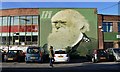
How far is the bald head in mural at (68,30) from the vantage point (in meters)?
43.8

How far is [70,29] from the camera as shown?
1735 inches

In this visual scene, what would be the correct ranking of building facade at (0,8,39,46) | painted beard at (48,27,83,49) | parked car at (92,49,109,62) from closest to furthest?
parked car at (92,49,109,62) < painted beard at (48,27,83,49) < building facade at (0,8,39,46)

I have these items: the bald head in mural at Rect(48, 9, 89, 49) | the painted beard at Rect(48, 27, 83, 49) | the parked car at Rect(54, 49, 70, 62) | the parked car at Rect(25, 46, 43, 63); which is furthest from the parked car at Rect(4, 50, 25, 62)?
the bald head in mural at Rect(48, 9, 89, 49)

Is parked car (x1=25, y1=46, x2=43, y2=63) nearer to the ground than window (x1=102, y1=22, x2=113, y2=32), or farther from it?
nearer to the ground

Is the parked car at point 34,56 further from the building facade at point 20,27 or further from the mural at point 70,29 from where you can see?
the building facade at point 20,27

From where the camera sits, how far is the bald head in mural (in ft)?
144

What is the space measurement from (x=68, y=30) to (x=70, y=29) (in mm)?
316

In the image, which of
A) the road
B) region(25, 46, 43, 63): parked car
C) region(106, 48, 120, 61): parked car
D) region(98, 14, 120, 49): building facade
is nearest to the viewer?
the road

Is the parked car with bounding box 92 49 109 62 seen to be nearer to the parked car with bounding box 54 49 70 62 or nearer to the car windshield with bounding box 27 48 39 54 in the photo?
the parked car with bounding box 54 49 70 62

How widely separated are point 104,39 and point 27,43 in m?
11.4

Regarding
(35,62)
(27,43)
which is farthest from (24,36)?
(35,62)

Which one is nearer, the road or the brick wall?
the road

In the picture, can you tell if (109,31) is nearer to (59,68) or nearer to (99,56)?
(99,56)

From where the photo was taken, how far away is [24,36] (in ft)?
152
